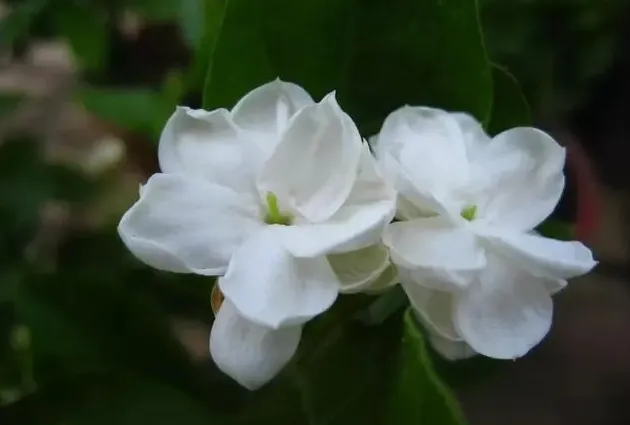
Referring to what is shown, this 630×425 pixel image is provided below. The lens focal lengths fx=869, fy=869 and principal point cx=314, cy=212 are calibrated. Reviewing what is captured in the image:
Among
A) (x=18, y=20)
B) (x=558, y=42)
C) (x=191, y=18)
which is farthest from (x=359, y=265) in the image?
(x=558, y=42)

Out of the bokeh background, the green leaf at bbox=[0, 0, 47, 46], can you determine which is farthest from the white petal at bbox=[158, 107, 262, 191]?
the green leaf at bbox=[0, 0, 47, 46]

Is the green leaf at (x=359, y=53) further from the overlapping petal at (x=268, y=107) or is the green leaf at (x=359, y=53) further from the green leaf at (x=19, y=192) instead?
the green leaf at (x=19, y=192)

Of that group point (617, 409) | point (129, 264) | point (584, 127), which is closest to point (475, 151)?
point (129, 264)

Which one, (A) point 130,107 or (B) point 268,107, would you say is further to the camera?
(A) point 130,107

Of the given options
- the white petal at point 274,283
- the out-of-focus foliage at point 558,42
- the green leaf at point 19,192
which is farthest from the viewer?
the out-of-focus foliage at point 558,42

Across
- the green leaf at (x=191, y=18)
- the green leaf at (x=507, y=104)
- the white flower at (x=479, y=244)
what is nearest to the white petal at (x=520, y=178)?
the white flower at (x=479, y=244)

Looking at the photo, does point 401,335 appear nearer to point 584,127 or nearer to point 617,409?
point 617,409

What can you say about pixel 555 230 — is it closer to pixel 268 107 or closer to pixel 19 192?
pixel 268 107
